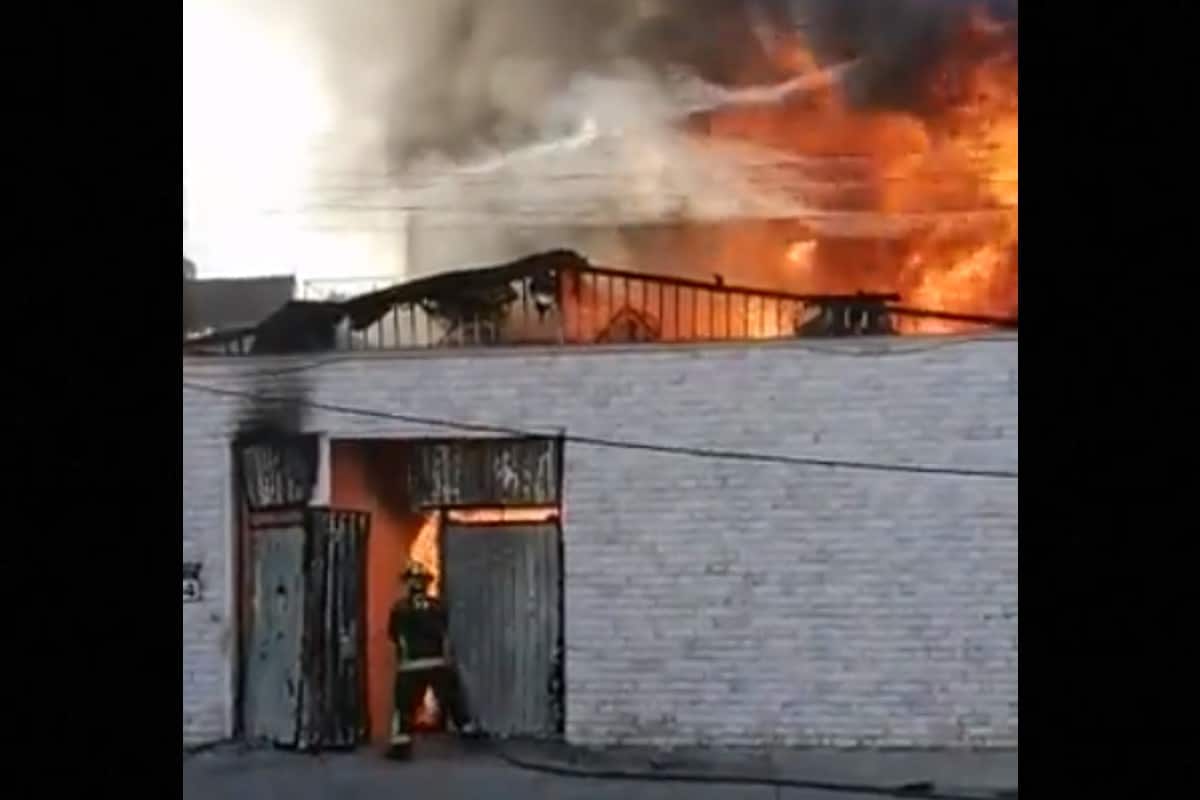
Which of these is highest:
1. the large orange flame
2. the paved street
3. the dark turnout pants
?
the large orange flame

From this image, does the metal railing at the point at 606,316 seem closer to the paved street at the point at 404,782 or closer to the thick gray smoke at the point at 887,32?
the thick gray smoke at the point at 887,32

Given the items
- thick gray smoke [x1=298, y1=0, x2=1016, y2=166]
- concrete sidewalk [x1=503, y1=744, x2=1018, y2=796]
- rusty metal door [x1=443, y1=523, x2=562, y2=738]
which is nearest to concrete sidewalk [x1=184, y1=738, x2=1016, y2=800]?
concrete sidewalk [x1=503, y1=744, x2=1018, y2=796]

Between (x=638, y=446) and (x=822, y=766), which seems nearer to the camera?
(x=822, y=766)

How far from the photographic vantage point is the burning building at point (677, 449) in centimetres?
500

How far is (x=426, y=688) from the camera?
510cm

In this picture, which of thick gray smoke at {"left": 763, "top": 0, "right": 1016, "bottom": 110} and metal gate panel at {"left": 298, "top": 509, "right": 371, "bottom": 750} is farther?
metal gate panel at {"left": 298, "top": 509, "right": 371, "bottom": 750}

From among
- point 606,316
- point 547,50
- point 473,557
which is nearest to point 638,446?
point 606,316

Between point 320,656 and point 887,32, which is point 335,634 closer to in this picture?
point 320,656

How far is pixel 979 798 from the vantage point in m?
4.90

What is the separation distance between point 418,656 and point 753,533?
2.95ft

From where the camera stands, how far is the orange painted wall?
511 centimetres

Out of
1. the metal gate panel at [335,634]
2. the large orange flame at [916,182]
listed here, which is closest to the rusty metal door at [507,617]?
the metal gate panel at [335,634]

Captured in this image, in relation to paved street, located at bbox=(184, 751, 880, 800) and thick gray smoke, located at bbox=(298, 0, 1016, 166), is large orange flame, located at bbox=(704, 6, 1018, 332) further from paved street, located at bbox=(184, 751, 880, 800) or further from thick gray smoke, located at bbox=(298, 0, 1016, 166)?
paved street, located at bbox=(184, 751, 880, 800)
